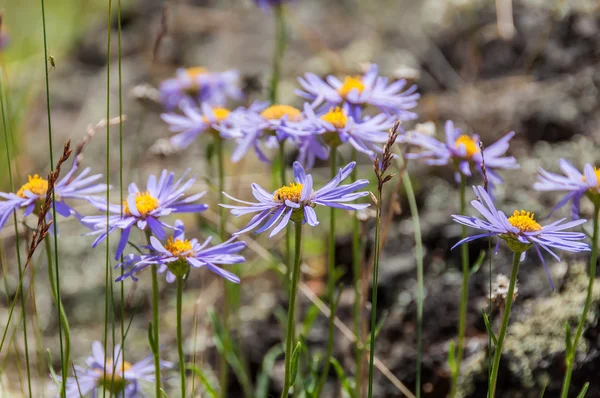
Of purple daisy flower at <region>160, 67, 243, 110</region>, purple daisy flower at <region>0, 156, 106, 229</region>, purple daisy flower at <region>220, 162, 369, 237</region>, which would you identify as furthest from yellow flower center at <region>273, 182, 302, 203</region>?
purple daisy flower at <region>160, 67, 243, 110</region>

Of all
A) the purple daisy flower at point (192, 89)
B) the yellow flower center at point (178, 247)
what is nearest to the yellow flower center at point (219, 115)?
the purple daisy flower at point (192, 89)

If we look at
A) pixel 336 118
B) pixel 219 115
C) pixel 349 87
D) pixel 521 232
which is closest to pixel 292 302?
pixel 521 232

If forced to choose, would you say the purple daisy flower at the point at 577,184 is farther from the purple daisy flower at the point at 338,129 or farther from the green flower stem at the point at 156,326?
the green flower stem at the point at 156,326

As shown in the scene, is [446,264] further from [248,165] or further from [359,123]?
[248,165]

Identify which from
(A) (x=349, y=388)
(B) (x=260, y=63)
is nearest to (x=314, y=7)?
(B) (x=260, y=63)

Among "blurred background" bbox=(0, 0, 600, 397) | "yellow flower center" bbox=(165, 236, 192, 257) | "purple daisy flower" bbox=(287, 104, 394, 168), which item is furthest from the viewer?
"blurred background" bbox=(0, 0, 600, 397)

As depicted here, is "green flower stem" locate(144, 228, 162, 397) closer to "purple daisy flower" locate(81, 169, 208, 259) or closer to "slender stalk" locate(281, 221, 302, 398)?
"purple daisy flower" locate(81, 169, 208, 259)

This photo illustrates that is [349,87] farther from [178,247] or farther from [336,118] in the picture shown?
[178,247]
